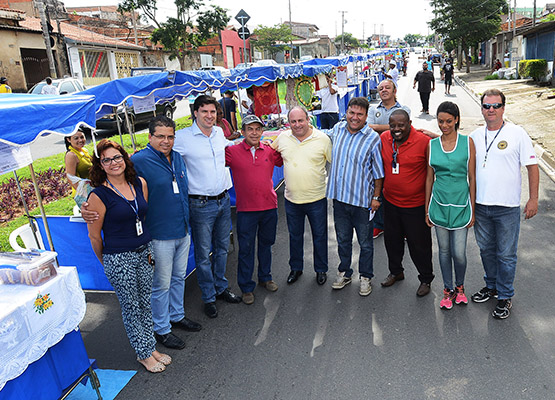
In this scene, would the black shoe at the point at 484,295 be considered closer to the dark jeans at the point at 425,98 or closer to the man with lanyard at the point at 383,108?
the man with lanyard at the point at 383,108

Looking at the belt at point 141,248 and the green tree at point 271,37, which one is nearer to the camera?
the belt at point 141,248

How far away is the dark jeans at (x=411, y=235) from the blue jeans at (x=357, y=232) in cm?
22

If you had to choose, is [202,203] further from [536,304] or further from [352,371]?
[536,304]

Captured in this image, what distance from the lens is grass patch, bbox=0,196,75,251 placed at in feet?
22.4

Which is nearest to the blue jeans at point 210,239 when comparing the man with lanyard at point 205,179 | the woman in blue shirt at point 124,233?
the man with lanyard at point 205,179

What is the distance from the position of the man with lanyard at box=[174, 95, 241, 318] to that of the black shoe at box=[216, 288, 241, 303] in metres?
0.28

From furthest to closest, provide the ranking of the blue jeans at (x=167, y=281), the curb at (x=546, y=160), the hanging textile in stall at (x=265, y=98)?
the hanging textile in stall at (x=265, y=98)
the curb at (x=546, y=160)
the blue jeans at (x=167, y=281)

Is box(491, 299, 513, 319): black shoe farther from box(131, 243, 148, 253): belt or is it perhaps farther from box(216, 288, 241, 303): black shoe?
box(131, 243, 148, 253): belt

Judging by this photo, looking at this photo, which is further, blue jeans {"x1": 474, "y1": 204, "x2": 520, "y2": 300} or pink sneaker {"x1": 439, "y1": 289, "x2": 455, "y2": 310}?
pink sneaker {"x1": 439, "y1": 289, "x2": 455, "y2": 310}

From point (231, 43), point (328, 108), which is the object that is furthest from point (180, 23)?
point (328, 108)

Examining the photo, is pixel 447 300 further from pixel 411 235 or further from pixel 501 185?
pixel 501 185

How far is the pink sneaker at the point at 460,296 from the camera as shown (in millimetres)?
4184

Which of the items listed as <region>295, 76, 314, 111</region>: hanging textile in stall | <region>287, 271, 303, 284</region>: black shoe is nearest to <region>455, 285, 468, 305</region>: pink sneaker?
<region>287, 271, 303, 284</region>: black shoe

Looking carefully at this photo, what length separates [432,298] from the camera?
4.39m
